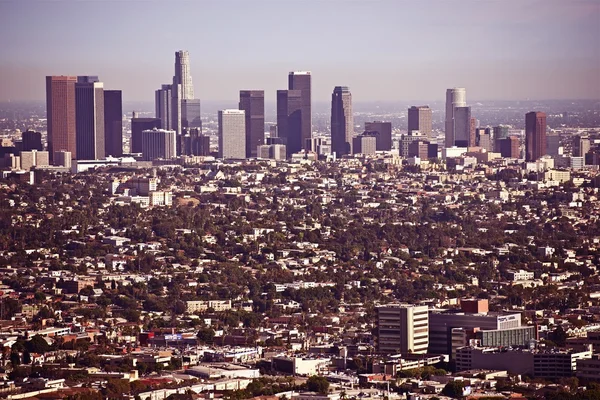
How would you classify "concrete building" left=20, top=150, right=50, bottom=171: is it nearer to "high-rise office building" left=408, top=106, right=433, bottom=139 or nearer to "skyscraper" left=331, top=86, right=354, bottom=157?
"skyscraper" left=331, top=86, right=354, bottom=157

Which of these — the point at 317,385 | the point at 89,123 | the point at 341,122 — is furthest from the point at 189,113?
the point at 317,385

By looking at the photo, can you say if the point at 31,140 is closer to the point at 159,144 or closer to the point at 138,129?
the point at 159,144

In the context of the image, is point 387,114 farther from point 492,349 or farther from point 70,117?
point 492,349

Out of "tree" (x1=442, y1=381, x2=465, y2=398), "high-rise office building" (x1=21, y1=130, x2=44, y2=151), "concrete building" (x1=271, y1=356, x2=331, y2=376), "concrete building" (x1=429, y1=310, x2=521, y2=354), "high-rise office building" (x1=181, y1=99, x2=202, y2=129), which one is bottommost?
"concrete building" (x1=271, y1=356, x2=331, y2=376)

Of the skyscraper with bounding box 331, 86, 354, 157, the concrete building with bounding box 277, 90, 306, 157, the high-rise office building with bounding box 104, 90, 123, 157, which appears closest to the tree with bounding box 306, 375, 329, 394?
the high-rise office building with bounding box 104, 90, 123, 157

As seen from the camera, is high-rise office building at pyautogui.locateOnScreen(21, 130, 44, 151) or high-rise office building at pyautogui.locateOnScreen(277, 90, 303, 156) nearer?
high-rise office building at pyautogui.locateOnScreen(21, 130, 44, 151)

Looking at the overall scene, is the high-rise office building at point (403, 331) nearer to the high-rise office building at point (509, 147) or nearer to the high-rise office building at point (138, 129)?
the high-rise office building at point (509, 147)

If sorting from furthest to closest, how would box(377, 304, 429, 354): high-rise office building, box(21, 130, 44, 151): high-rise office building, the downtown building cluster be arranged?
the downtown building cluster
box(21, 130, 44, 151): high-rise office building
box(377, 304, 429, 354): high-rise office building
